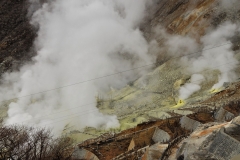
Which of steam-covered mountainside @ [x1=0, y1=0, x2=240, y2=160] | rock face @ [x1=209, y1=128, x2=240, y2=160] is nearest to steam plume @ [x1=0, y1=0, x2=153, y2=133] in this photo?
steam-covered mountainside @ [x1=0, y1=0, x2=240, y2=160]

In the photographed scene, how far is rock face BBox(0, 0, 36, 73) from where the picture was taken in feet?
158

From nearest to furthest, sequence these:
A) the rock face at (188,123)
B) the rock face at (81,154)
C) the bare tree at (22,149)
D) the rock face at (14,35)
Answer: the bare tree at (22,149) < the rock face at (81,154) < the rock face at (188,123) < the rock face at (14,35)

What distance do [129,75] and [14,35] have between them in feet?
87.9

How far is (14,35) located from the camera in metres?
53.5

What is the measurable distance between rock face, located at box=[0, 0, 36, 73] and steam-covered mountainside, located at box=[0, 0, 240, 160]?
0.24 meters

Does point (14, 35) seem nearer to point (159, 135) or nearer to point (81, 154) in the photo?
point (81, 154)

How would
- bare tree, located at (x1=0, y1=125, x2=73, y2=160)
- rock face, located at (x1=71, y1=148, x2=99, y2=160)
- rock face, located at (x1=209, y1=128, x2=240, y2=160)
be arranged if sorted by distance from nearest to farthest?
1. rock face, located at (x1=209, y1=128, x2=240, y2=160)
2. bare tree, located at (x1=0, y1=125, x2=73, y2=160)
3. rock face, located at (x1=71, y1=148, x2=99, y2=160)

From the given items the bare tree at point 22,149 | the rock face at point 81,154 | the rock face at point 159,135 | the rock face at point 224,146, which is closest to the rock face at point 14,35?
the bare tree at point 22,149

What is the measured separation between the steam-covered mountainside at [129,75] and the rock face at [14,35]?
0.78 ft

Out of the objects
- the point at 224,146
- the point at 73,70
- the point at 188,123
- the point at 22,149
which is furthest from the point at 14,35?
the point at 224,146

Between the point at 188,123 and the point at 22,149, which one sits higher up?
the point at 22,149

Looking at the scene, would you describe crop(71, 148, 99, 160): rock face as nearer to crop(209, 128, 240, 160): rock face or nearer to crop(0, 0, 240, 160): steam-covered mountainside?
crop(0, 0, 240, 160): steam-covered mountainside

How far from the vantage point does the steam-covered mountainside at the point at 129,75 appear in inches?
879

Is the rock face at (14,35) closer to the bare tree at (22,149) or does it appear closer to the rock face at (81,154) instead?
the bare tree at (22,149)
